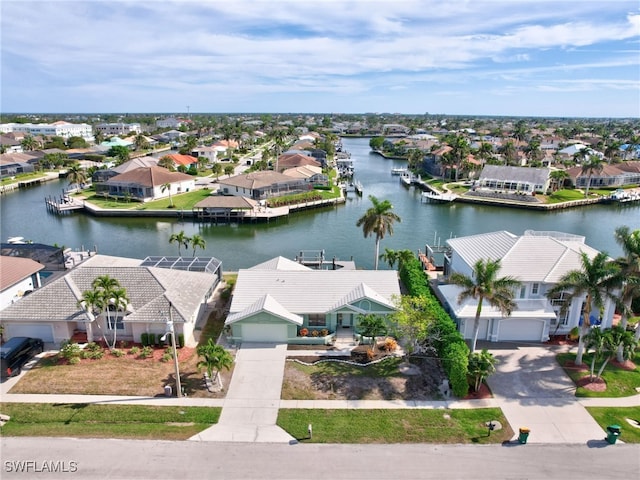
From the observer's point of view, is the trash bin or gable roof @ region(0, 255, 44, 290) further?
gable roof @ region(0, 255, 44, 290)

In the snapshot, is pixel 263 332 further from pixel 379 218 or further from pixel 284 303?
pixel 379 218

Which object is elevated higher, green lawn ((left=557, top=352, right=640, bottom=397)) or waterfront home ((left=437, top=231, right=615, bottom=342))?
waterfront home ((left=437, top=231, right=615, bottom=342))

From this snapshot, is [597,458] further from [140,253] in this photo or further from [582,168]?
[582,168]

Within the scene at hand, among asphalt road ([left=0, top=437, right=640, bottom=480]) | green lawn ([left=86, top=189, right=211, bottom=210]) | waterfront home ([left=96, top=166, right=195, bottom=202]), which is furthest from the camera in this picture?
waterfront home ([left=96, top=166, right=195, bottom=202])

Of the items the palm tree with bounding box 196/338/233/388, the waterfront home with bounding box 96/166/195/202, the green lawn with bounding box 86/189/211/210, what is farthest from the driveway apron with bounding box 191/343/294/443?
the waterfront home with bounding box 96/166/195/202

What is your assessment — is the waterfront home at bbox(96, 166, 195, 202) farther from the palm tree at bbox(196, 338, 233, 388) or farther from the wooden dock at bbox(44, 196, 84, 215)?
the palm tree at bbox(196, 338, 233, 388)
